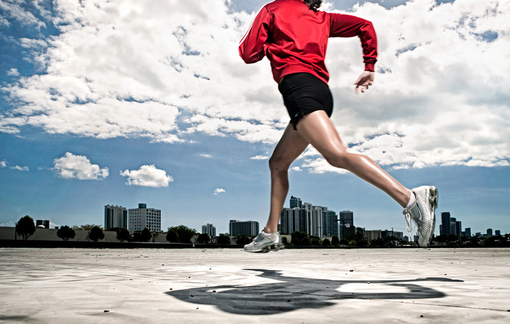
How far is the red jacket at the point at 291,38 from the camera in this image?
2645 millimetres

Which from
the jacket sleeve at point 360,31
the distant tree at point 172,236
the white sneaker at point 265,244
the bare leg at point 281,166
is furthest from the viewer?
the distant tree at point 172,236

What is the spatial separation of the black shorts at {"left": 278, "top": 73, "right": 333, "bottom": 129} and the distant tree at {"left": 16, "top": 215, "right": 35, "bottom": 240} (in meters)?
80.7

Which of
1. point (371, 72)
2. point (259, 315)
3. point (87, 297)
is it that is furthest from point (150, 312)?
point (371, 72)

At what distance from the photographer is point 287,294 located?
2.31m

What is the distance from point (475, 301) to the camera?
196cm

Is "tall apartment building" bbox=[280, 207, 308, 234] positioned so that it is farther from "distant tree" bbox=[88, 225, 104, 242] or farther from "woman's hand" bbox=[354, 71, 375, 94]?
"woman's hand" bbox=[354, 71, 375, 94]

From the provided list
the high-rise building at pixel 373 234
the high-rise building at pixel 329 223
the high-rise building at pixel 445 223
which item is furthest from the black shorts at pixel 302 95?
the high-rise building at pixel 445 223

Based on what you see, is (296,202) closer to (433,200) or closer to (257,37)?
(257,37)

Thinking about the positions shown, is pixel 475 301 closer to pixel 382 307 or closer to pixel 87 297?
pixel 382 307

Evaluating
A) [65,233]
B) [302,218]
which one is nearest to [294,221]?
[302,218]

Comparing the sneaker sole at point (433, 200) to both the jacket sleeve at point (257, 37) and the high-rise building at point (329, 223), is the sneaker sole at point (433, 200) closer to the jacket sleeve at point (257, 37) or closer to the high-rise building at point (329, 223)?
the jacket sleeve at point (257, 37)

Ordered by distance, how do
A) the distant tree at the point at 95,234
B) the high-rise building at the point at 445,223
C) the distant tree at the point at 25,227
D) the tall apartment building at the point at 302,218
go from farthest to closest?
the high-rise building at the point at 445,223, the tall apartment building at the point at 302,218, the distant tree at the point at 95,234, the distant tree at the point at 25,227

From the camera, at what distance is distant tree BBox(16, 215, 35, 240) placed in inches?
2773

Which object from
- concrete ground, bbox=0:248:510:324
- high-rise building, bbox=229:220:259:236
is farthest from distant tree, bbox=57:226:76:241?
high-rise building, bbox=229:220:259:236
